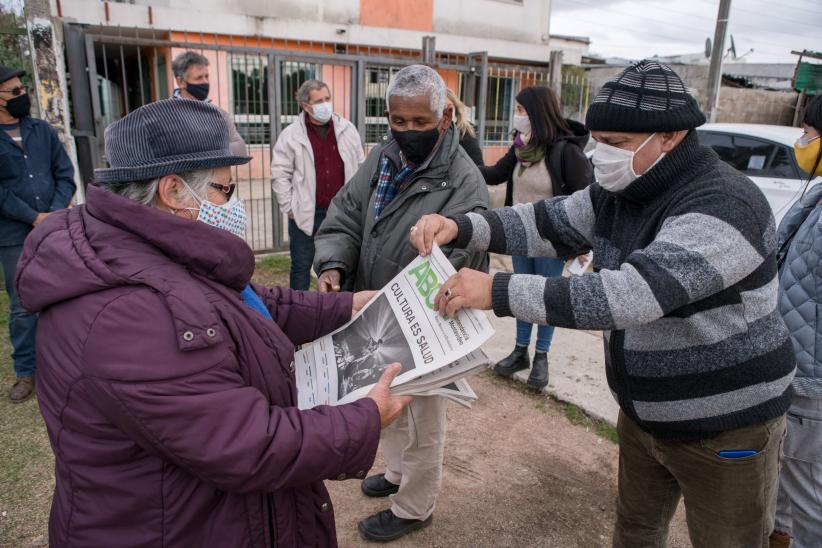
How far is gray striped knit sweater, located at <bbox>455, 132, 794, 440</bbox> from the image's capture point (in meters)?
1.44

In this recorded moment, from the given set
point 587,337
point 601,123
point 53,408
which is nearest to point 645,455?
point 601,123

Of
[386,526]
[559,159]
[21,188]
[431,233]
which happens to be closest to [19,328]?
[21,188]

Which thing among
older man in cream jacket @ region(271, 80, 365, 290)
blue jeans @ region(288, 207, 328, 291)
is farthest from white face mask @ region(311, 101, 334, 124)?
blue jeans @ region(288, 207, 328, 291)

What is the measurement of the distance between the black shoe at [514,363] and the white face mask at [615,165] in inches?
111

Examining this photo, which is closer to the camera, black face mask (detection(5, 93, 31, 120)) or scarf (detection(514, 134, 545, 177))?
black face mask (detection(5, 93, 31, 120))

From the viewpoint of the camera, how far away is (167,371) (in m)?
1.15

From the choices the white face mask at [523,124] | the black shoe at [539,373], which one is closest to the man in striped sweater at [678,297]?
the black shoe at [539,373]

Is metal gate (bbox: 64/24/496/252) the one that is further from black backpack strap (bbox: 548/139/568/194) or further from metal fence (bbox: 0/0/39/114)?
black backpack strap (bbox: 548/139/568/194)

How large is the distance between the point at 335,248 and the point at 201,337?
143 cm

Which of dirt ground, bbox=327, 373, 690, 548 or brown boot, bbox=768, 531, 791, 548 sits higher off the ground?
brown boot, bbox=768, 531, 791, 548

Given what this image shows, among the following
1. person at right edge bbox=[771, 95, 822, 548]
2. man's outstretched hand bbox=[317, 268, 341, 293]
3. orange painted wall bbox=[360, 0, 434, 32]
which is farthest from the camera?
orange painted wall bbox=[360, 0, 434, 32]

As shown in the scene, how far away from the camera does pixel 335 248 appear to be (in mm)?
2594

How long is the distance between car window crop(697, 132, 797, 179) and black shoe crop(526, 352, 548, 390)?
401 centimetres

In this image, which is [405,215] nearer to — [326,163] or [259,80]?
[326,163]
